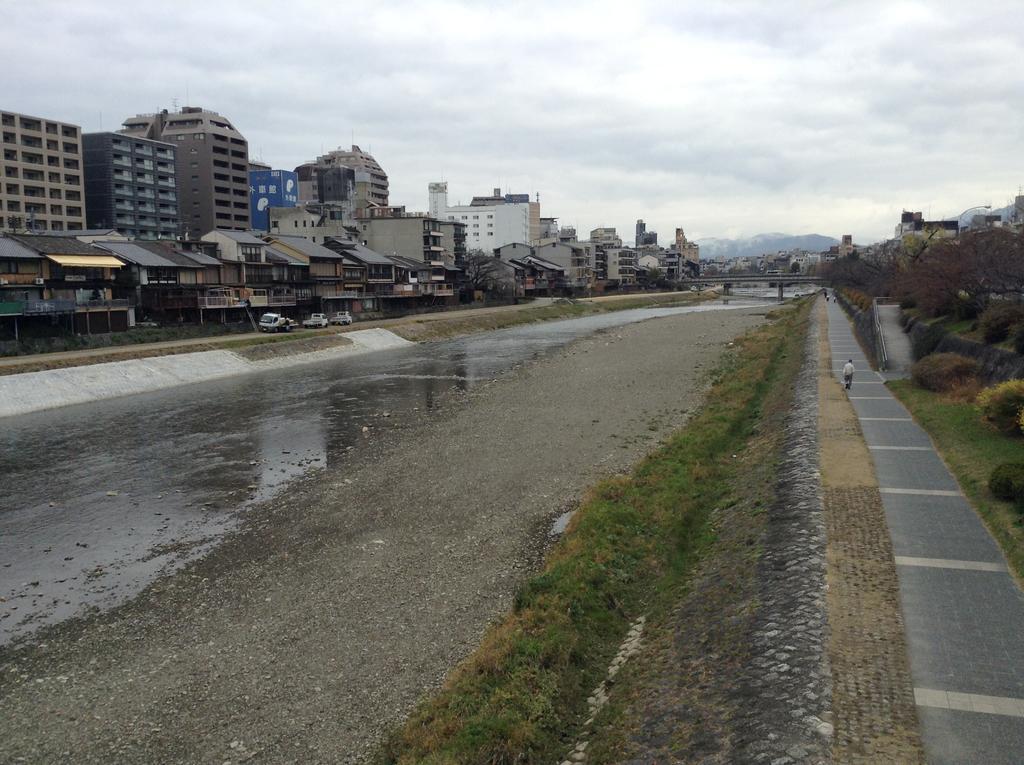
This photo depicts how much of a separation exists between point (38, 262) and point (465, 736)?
147ft

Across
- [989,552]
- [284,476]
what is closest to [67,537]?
[284,476]

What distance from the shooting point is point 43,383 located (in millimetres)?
33688

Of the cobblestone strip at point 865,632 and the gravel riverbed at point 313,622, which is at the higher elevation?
the cobblestone strip at point 865,632

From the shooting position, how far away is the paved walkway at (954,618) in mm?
7051

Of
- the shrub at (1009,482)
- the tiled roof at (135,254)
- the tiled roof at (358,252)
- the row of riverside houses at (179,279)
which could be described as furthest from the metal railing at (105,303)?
the shrub at (1009,482)

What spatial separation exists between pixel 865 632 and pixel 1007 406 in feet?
36.0

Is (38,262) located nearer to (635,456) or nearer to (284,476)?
(284,476)

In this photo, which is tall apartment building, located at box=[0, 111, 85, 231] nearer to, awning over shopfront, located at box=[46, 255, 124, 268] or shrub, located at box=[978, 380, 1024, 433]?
awning over shopfront, located at box=[46, 255, 124, 268]

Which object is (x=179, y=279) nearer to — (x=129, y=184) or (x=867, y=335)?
(x=129, y=184)

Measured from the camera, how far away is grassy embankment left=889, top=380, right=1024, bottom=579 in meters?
11.7

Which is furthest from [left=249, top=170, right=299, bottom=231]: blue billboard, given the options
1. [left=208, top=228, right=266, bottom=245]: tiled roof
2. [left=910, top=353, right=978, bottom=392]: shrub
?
[left=910, top=353, right=978, bottom=392]: shrub

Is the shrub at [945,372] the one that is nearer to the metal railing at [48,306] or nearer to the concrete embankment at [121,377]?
the concrete embankment at [121,377]

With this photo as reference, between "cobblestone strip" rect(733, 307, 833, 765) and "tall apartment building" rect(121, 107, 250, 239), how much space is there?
94.8m

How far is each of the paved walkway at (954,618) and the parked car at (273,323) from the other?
46.2m
